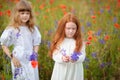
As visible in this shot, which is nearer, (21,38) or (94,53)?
(21,38)

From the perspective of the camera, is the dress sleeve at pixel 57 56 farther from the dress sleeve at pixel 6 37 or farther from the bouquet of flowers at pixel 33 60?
the dress sleeve at pixel 6 37

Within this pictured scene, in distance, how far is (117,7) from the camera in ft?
25.5

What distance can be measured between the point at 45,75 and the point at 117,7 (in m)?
3.34

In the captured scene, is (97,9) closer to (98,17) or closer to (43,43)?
(98,17)

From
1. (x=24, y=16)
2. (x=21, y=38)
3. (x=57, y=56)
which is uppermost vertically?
(x=24, y=16)

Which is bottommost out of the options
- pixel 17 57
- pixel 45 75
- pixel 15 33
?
pixel 45 75

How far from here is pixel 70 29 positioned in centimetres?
397

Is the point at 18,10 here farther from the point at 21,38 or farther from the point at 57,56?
the point at 57,56

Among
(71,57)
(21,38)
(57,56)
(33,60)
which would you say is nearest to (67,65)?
(57,56)

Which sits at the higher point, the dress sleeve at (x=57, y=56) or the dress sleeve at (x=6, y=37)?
the dress sleeve at (x=6, y=37)

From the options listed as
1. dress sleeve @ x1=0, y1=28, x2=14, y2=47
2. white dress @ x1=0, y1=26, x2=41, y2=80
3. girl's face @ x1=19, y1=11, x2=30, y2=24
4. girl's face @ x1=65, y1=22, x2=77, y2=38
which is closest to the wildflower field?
white dress @ x1=0, y1=26, x2=41, y2=80

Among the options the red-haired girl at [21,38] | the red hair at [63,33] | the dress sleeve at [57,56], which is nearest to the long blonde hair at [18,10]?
the red-haired girl at [21,38]

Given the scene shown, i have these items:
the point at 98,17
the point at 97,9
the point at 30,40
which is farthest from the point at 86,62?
the point at 97,9

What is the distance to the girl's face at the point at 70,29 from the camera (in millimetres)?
3956
